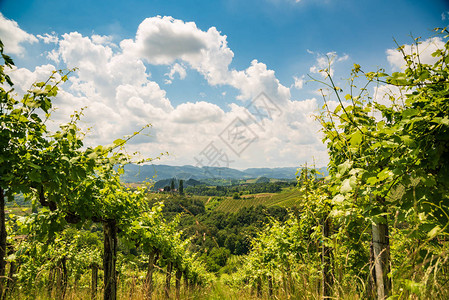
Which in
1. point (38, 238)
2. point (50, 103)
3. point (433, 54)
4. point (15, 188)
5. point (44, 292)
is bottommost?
point (44, 292)

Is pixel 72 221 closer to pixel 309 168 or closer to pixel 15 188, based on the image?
pixel 15 188

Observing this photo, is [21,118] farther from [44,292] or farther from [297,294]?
[44,292]

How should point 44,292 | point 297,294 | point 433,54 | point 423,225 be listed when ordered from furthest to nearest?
point 44,292
point 297,294
point 433,54
point 423,225

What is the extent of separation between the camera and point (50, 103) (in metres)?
2.51

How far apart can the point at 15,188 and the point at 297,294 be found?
329 centimetres

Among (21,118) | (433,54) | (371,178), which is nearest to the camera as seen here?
(371,178)

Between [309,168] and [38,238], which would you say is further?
[309,168]

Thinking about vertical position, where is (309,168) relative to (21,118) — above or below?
below

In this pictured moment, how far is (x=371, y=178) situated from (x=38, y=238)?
4186mm

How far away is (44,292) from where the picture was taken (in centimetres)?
524

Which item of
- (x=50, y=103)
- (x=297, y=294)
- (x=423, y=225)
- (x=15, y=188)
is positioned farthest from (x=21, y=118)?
(x=423, y=225)

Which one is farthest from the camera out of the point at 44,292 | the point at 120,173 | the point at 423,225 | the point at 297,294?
the point at 44,292

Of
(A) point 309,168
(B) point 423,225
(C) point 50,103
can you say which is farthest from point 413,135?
(A) point 309,168

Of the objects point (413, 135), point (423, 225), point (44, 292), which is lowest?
point (44, 292)
